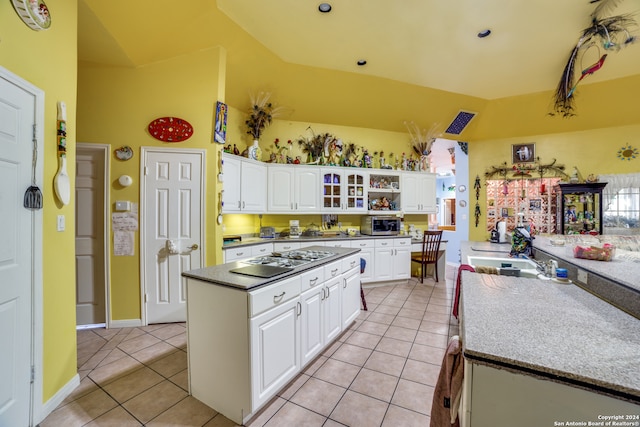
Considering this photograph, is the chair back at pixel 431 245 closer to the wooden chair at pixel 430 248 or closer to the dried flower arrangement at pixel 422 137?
the wooden chair at pixel 430 248

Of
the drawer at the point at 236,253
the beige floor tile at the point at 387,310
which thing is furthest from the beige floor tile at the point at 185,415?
the beige floor tile at the point at 387,310

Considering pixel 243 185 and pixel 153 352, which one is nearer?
pixel 153 352

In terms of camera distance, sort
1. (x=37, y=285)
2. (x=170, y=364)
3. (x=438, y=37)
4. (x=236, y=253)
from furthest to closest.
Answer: (x=236, y=253)
(x=438, y=37)
(x=170, y=364)
(x=37, y=285)

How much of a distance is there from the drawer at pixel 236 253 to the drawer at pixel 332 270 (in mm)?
1480

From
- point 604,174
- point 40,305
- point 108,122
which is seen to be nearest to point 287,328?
point 40,305

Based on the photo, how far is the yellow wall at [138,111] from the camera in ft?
9.25

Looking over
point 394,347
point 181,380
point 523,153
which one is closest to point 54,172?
point 181,380

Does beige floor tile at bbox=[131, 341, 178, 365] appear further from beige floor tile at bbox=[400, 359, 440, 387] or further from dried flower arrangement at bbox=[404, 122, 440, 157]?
dried flower arrangement at bbox=[404, 122, 440, 157]


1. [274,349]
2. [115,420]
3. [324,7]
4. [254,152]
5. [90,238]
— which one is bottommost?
[115,420]

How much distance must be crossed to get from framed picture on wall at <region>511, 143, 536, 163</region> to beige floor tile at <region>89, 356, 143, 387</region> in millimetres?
6298

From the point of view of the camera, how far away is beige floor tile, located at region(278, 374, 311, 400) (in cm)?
188

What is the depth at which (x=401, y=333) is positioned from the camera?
283cm

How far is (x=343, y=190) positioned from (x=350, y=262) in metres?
2.01

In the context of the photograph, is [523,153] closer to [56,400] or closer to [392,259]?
[392,259]
